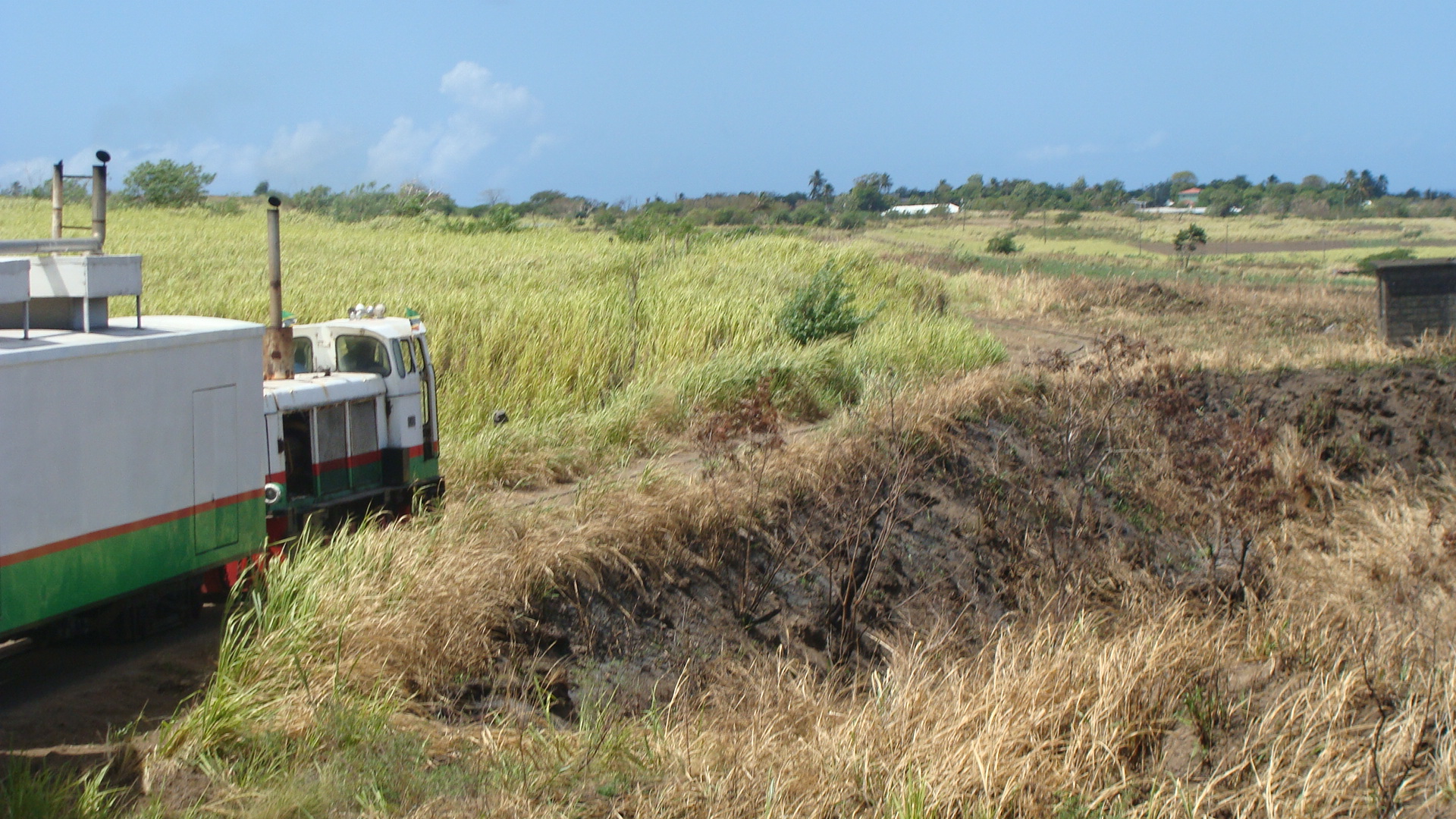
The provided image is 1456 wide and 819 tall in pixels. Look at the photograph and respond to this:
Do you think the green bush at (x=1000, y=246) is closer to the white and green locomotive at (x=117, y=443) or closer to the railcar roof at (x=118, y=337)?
the white and green locomotive at (x=117, y=443)

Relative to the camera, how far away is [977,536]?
11.6 metres

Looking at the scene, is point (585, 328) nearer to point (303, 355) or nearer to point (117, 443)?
point (303, 355)

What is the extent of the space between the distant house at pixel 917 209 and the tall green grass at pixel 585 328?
77.2m

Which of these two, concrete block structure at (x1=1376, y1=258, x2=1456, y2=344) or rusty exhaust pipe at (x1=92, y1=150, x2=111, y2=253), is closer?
rusty exhaust pipe at (x1=92, y1=150, x2=111, y2=253)

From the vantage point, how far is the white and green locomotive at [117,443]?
18.6ft

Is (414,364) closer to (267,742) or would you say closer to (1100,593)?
(267,742)

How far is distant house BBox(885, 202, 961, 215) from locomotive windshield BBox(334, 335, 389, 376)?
9316 cm

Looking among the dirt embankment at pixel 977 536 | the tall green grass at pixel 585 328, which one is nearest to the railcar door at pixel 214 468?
the dirt embankment at pixel 977 536

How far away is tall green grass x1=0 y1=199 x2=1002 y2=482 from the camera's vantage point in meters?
12.9

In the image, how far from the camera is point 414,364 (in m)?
9.15

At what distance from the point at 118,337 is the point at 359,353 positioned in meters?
3.00

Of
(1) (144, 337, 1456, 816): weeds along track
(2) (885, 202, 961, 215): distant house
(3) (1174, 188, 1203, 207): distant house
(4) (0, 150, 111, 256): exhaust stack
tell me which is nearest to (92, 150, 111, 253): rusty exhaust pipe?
(4) (0, 150, 111, 256): exhaust stack

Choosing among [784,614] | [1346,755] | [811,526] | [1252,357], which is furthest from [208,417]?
[1252,357]

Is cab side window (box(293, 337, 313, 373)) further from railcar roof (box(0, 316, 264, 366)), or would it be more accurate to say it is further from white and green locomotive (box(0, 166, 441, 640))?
railcar roof (box(0, 316, 264, 366))
